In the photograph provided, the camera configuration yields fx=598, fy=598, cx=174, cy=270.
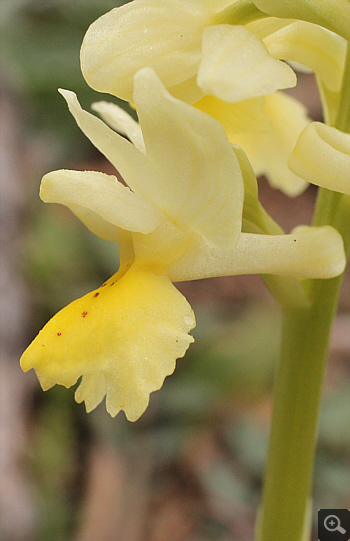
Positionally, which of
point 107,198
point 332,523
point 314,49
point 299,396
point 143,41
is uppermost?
point 314,49

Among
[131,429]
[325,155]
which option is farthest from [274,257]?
[131,429]

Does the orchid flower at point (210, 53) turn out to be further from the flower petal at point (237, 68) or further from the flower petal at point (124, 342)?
the flower petal at point (124, 342)

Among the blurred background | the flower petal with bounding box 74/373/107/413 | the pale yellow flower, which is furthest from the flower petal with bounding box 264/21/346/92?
the blurred background

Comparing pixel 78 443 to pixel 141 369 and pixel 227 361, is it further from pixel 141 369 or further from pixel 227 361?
pixel 141 369

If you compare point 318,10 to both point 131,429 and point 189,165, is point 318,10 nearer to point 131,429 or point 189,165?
point 189,165

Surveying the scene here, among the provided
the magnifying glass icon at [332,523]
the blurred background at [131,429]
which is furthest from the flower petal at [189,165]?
the blurred background at [131,429]

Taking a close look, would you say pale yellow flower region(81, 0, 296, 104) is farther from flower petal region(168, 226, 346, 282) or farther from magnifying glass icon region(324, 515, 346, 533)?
magnifying glass icon region(324, 515, 346, 533)

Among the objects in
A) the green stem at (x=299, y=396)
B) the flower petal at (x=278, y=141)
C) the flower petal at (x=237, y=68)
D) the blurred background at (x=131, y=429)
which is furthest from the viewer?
the blurred background at (x=131, y=429)

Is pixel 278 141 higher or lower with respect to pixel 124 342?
higher
